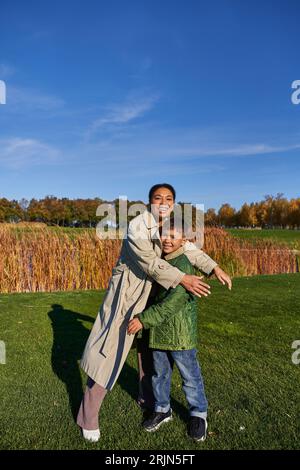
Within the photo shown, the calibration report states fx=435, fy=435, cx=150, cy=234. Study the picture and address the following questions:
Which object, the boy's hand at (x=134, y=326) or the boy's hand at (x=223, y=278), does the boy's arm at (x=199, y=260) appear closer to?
the boy's hand at (x=223, y=278)

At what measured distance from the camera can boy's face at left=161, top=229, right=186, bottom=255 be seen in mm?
3012

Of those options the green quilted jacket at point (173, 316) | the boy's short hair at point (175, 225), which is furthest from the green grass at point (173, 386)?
the boy's short hair at point (175, 225)

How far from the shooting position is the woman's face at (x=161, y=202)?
319cm

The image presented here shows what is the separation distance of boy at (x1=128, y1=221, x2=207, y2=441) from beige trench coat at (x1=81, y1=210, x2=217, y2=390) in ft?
0.39

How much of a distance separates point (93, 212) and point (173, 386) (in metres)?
37.7

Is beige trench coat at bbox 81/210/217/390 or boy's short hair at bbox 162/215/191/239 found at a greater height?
boy's short hair at bbox 162/215/191/239

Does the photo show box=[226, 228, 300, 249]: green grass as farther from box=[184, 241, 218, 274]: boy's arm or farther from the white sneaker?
the white sneaker

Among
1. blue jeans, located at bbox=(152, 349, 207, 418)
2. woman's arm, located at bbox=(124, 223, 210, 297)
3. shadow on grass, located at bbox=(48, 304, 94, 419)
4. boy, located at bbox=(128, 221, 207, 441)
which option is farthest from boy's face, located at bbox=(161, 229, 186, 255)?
shadow on grass, located at bbox=(48, 304, 94, 419)

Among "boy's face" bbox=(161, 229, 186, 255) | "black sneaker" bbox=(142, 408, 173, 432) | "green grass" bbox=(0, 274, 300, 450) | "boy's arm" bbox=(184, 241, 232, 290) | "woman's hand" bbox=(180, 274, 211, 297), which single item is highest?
"boy's face" bbox=(161, 229, 186, 255)

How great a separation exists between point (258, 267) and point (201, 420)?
13.4 meters

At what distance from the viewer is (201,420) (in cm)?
311
